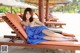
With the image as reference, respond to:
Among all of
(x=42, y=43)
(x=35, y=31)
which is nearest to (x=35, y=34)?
(x=35, y=31)

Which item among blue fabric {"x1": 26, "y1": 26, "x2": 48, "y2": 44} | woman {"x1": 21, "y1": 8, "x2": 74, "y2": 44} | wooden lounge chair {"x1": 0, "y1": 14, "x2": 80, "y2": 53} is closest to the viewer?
wooden lounge chair {"x1": 0, "y1": 14, "x2": 80, "y2": 53}

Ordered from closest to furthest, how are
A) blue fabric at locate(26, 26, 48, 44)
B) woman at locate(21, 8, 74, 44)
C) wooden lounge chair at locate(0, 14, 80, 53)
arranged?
1. wooden lounge chair at locate(0, 14, 80, 53)
2. blue fabric at locate(26, 26, 48, 44)
3. woman at locate(21, 8, 74, 44)

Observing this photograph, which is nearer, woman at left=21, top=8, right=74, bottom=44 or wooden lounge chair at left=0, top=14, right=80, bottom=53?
wooden lounge chair at left=0, top=14, right=80, bottom=53

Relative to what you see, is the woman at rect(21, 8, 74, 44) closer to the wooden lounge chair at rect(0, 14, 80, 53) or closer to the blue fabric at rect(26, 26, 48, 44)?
the blue fabric at rect(26, 26, 48, 44)

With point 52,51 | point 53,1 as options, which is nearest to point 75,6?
point 53,1

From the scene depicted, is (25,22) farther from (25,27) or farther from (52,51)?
(52,51)

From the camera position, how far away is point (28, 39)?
4879 mm

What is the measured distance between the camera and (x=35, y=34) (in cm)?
525

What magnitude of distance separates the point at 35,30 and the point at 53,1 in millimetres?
6591

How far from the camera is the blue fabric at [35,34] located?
485cm

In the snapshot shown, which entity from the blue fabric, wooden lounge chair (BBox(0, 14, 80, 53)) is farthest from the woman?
wooden lounge chair (BBox(0, 14, 80, 53))

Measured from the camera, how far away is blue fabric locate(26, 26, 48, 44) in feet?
15.9

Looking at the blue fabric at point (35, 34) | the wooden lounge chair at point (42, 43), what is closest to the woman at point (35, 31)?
the blue fabric at point (35, 34)

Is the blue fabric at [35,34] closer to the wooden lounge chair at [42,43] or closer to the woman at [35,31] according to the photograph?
the woman at [35,31]
